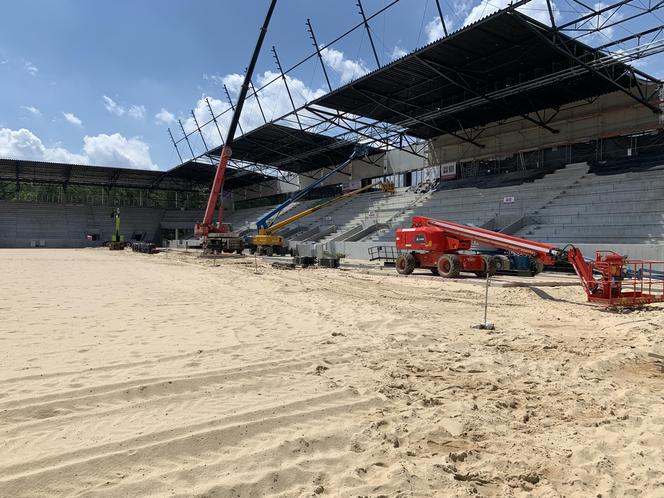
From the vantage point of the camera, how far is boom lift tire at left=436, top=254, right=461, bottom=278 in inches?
634

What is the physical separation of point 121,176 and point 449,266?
5622 cm

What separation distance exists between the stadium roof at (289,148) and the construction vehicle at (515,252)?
76.0ft

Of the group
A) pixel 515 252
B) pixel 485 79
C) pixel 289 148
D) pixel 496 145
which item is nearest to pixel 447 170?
pixel 496 145

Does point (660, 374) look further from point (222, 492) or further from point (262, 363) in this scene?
point (222, 492)

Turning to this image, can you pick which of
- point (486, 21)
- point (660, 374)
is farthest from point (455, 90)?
point (660, 374)

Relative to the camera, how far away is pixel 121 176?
59594 millimetres

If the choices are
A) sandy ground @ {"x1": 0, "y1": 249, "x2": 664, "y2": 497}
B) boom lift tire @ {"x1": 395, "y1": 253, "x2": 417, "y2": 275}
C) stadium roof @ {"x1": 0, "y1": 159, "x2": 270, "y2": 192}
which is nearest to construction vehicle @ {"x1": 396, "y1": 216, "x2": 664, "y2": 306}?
boom lift tire @ {"x1": 395, "y1": 253, "x2": 417, "y2": 275}

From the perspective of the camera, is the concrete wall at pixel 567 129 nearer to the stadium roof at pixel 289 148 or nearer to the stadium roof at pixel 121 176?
the stadium roof at pixel 289 148

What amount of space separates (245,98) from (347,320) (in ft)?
105

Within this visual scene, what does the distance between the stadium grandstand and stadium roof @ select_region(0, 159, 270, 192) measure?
46.1 inches

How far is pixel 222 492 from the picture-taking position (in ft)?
9.10

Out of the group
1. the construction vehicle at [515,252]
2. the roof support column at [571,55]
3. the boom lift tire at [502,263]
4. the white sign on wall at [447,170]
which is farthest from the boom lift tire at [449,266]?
the white sign on wall at [447,170]

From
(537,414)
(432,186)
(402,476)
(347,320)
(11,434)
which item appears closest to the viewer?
(402,476)

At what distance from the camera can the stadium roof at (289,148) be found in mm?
39719
